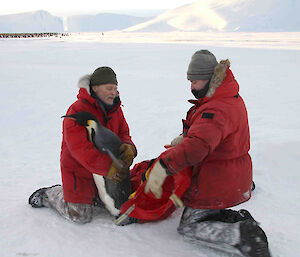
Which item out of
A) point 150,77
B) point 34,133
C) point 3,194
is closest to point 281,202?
point 3,194

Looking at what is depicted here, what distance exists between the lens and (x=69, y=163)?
2449 mm

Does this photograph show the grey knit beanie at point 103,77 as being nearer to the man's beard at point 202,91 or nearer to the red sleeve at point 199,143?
the man's beard at point 202,91

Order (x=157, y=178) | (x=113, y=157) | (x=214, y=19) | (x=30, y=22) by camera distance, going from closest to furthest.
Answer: (x=157, y=178) < (x=113, y=157) < (x=214, y=19) < (x=30, y=22)

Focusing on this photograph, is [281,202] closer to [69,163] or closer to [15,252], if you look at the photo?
[69,163]

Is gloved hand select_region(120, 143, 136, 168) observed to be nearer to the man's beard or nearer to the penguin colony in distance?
the penguin colony in distance

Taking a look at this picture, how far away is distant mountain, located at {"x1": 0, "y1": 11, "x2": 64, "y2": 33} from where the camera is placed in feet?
282

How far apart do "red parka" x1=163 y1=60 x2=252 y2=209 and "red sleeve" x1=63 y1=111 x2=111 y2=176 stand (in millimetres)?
513

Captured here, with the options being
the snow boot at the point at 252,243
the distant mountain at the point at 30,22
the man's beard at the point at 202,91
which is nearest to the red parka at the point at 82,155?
the man's beard at the point at 202,91

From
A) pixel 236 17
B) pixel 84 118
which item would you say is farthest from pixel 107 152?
pixel 236 17

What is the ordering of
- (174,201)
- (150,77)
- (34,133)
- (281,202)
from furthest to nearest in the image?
(150,77) < (34,133) < (281,202) < (174,201)

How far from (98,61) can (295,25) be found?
57.4m

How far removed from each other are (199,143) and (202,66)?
1.70 feet

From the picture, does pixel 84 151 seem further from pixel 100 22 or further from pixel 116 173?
pixel 100 22

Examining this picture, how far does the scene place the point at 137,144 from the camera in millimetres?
4637
